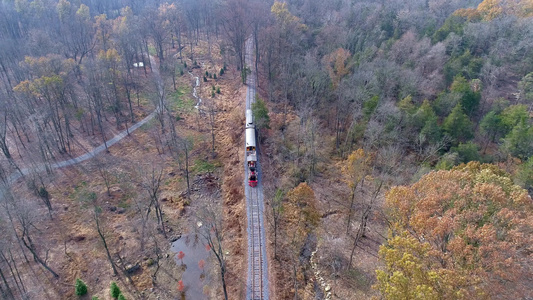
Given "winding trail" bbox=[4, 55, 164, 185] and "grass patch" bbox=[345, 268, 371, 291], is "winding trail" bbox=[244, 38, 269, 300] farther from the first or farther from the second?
"winding trail" bbox=[4, 55, 164, 185]

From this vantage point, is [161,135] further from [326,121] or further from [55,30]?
[55,30]

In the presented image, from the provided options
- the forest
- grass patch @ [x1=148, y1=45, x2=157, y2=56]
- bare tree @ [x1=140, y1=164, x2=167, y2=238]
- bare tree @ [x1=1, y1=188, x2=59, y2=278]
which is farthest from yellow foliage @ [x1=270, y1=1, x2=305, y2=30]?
bare tree @ [x1=1, y1=188, x2=59, y2=278]

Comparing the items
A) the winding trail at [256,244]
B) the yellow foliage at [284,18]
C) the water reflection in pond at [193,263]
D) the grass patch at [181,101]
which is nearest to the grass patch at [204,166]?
the winding trail at [256,244]

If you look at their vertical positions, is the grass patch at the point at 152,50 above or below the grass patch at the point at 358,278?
above

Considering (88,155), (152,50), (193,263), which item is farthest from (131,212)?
(152,50)

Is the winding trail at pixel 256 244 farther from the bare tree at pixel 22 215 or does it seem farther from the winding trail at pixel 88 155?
the winding trail at pixel 88 155

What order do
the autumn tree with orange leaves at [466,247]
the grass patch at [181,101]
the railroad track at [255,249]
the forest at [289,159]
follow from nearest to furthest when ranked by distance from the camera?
the autumn tree with orange leaves at [466,247]
the forest at [289,159]
the railroad track at [255,249]
the grass patch at [181,101]

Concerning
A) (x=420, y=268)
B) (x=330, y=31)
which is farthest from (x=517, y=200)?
(x=330, y=31)

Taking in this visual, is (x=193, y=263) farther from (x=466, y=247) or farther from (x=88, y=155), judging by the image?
(x=88, y=155)
